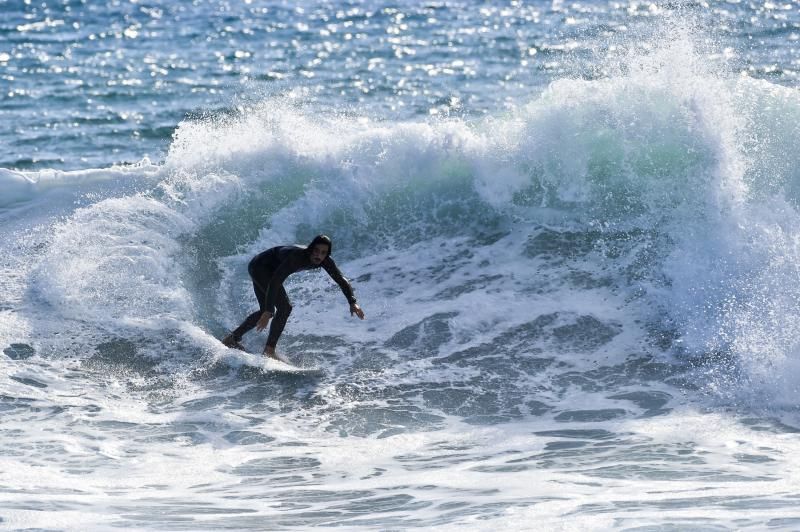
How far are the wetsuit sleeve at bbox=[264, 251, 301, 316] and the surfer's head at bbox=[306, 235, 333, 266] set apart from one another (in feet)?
1.18

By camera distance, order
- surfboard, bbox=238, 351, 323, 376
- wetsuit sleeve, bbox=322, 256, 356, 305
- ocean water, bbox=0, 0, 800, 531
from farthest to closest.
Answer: surfboard, bbox=238, 351, 323, 376
wetsuit sleeve, bbox=322, 256, 356, 305
ocean water, bbox=0, 0, 800, 531

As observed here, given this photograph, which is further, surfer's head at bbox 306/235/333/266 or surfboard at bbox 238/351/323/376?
surfboard at bbox 238/351/323/376

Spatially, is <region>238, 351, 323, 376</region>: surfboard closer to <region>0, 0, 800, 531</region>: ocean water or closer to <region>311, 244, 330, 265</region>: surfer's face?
<region>0, 0, 800, 531</region>: ocean water

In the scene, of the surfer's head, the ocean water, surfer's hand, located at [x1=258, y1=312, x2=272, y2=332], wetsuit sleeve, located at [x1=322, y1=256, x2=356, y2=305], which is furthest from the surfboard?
the surfer's head

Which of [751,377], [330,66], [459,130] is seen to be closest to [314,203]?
[459,130]

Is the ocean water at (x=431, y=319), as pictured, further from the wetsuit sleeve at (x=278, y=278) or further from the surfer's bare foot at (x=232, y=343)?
the wetsuit sleeve at (x=278, y=278)

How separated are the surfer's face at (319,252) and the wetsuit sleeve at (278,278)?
0.37m

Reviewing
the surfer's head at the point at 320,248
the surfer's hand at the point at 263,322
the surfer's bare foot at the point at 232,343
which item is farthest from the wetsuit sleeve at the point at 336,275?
the surfer's bare foot at the point at 232,343

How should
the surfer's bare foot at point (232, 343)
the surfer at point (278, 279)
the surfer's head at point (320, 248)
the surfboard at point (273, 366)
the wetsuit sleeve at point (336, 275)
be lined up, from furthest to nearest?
the surfer's bare foot at point (232, 343) < the surfboard at point (273, 366) < the wetsuit sleeve at point (336, 275) < the surfer at point (278, 279) < the surfer's head at point (320, 248)

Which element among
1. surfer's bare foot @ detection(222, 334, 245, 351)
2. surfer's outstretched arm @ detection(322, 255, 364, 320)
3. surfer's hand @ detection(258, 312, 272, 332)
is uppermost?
surfer's outstretched arm @ detection(322, 255, 364, 320)

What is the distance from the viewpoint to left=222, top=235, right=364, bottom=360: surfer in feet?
31.4

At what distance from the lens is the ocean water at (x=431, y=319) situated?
25.1ft

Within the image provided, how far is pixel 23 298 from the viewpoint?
11500mm

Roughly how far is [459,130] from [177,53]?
12.7 meters
